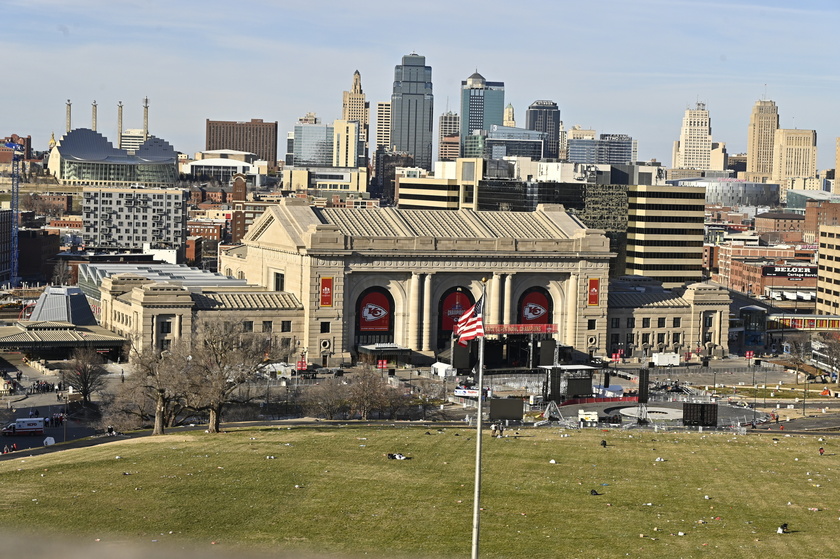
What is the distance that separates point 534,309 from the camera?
168625 mm

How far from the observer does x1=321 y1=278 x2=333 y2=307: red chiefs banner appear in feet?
515

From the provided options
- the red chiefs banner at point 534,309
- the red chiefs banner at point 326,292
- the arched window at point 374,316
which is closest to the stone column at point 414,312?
the arched window at point 374,316

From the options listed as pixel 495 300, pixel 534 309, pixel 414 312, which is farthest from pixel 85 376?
pixel 534 309

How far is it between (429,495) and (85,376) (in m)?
55.9

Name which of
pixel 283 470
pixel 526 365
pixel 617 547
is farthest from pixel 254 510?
pixel 526 365

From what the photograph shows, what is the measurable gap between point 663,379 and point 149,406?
2461 inches

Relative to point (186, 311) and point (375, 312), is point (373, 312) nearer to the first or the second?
point (375, 312)

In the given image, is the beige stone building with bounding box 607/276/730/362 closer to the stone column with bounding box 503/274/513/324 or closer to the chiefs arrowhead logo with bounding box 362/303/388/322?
the stone column with bounding box 503/274/513/324

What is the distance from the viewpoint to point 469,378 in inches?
5787

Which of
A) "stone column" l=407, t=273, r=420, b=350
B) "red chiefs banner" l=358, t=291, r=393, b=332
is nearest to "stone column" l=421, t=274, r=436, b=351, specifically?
"stone column" l=407, t=273, r=420, b=350

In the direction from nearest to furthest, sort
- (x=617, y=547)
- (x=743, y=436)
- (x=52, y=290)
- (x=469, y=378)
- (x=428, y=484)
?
(x=617, y=547)
(x=428, y=484)
(x=743, y=436)
(x=469, y=378)
(x=52, y=290)

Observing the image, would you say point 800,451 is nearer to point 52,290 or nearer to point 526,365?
point 526,365

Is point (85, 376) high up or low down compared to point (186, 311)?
down

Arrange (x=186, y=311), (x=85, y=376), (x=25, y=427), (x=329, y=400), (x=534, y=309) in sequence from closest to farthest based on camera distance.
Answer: (x=25, y=427)
(x=329, y=400)
(x=85, y=376)
(x=186, y=311)
(x=534, y=309)
